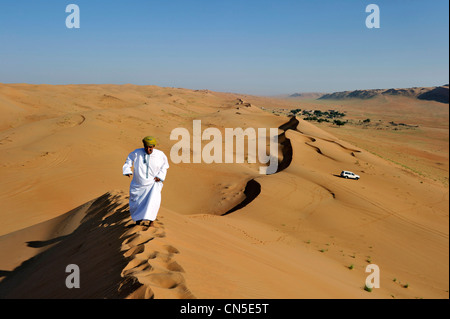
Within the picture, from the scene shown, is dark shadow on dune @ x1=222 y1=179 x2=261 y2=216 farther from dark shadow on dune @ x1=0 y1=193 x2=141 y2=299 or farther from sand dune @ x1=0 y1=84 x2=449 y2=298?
dark shadow on dune @ x1=0 y1=193 x2=141 y2=299

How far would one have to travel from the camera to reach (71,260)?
425 centimetres

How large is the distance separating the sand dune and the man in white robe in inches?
13.9

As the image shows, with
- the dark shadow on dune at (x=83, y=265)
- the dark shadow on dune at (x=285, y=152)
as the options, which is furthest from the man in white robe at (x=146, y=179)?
the dark shadow on dune at (x=285, y=152)

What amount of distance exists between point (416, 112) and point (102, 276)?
71699mm

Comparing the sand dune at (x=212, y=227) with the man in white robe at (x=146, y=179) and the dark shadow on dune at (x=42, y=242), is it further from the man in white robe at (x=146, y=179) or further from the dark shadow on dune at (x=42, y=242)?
the man in white robe at (x=146, y=179)

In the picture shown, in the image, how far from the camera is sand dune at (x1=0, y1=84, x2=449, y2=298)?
3445mm

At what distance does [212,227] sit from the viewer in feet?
21.0

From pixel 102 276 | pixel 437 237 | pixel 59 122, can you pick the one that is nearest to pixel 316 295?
pixel 102 276

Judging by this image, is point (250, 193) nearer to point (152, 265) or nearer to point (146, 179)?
point (146, 179)

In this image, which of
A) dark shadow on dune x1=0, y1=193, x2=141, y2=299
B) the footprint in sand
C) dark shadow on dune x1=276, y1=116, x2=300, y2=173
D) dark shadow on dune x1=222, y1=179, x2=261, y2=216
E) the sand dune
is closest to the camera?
the footprint in sand

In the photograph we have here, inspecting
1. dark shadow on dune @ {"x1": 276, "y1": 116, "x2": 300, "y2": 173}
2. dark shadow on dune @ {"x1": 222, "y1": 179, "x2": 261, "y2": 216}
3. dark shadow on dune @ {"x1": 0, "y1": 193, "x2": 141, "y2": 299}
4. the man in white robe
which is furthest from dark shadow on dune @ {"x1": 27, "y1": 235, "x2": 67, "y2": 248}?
dark shadow on dune @ {"x1": 276, "y1": 116, "x2": 300, "y2": 173}

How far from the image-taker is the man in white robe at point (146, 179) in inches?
172

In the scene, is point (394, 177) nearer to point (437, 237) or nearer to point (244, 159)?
point (437, 237)
